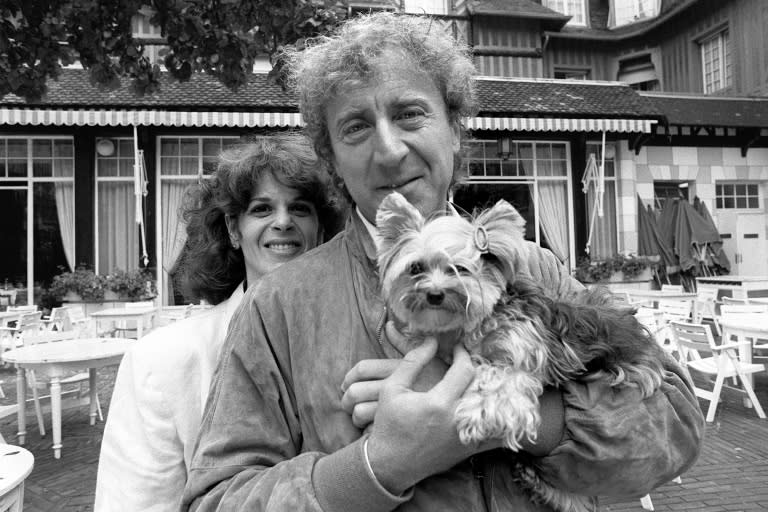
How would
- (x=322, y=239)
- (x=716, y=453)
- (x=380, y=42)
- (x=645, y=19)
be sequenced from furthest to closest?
(x=645, y=19), (x=716, y=453), (x=322, y=239), (x=380, y=42)

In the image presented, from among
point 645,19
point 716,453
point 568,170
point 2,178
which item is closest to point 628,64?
point 645,19

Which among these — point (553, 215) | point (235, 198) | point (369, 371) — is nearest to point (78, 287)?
point (235, 198)

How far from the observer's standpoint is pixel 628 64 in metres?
23.1

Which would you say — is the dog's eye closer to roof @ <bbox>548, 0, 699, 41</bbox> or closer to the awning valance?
the awning valance

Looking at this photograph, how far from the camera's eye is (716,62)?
2058 centimetres

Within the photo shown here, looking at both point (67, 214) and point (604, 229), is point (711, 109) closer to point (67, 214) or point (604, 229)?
point (604, 229)

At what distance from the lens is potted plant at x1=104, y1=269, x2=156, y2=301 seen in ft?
42.3

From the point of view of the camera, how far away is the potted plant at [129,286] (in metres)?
12.9

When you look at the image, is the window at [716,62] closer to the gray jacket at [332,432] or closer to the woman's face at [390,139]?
the woman's face at [390,139]

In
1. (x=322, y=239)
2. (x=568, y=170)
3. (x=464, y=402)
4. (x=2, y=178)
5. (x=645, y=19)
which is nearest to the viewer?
(x=464, y=402)

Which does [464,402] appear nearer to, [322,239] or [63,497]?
[322,239]

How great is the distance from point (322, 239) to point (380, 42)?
4.08ft

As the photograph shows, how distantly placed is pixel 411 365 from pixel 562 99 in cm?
1568

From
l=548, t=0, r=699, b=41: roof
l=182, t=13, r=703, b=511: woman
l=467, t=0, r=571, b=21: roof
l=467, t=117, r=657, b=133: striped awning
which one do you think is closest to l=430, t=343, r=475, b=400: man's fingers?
l=182, t=13, r=703, b=511: woman
